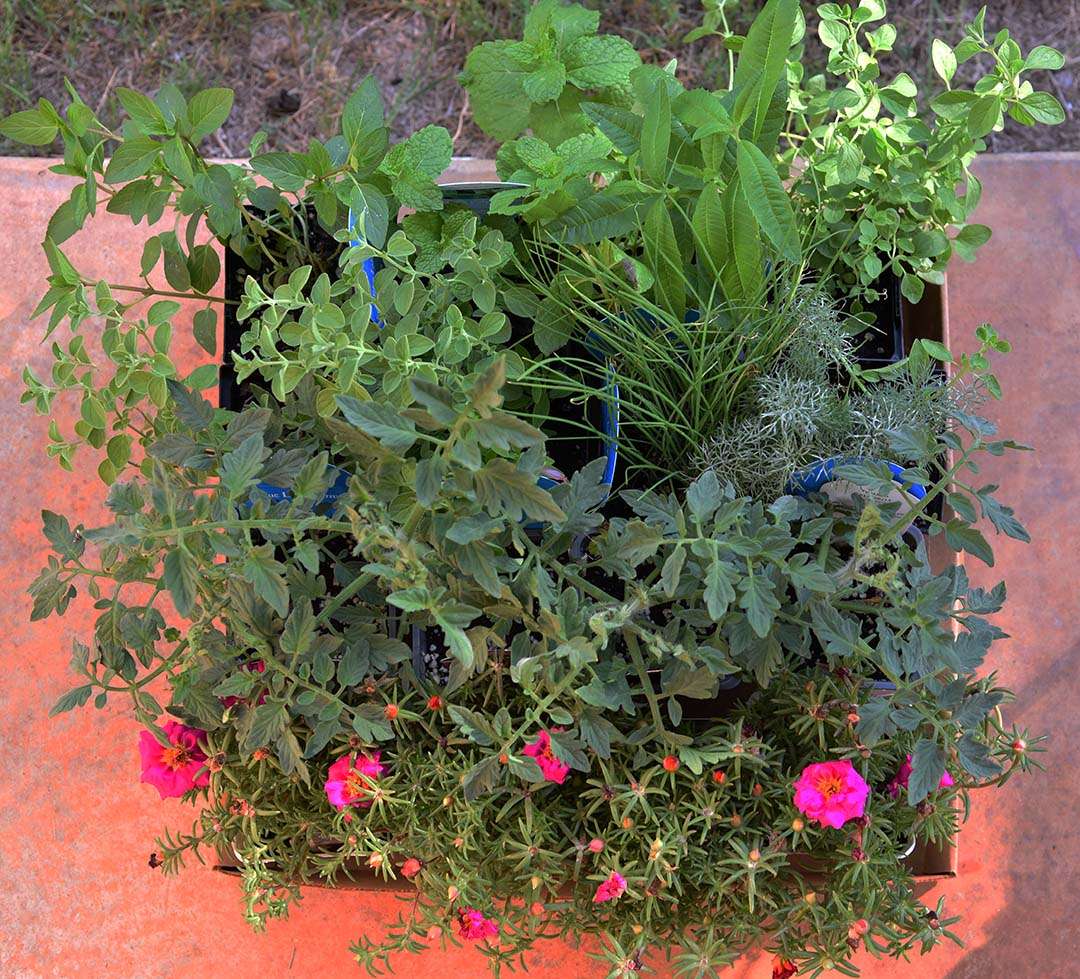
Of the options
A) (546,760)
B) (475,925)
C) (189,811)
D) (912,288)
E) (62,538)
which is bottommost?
(189,811)

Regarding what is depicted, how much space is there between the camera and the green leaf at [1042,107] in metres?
0.94

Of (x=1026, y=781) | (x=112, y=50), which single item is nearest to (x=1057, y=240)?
(x=1026, y=781)

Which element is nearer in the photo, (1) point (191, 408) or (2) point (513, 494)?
(2) point (513, 494)

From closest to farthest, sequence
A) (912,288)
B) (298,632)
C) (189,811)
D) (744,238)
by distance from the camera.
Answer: (298,632), (744,238), (912,288), (189,811)

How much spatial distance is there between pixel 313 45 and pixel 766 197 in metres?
1.01

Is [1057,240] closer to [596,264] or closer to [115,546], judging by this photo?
[596,264]

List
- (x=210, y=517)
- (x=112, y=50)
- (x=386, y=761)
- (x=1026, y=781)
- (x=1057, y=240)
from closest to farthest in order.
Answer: (x=210, y=517), (x=386, y=761), (x=1026, y=781), (x=1057, y=240), (x=112, y=50)

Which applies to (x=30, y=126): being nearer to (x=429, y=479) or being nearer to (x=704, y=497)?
(x=429, y=479)

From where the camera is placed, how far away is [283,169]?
928 mm

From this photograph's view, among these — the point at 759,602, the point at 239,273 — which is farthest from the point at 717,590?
the point at 239,273

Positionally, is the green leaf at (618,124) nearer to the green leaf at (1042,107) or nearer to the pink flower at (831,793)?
the green leaf at (1042,107)

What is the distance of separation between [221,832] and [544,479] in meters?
0.40

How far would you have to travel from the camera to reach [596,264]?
0.97 meters

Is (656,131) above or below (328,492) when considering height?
above
